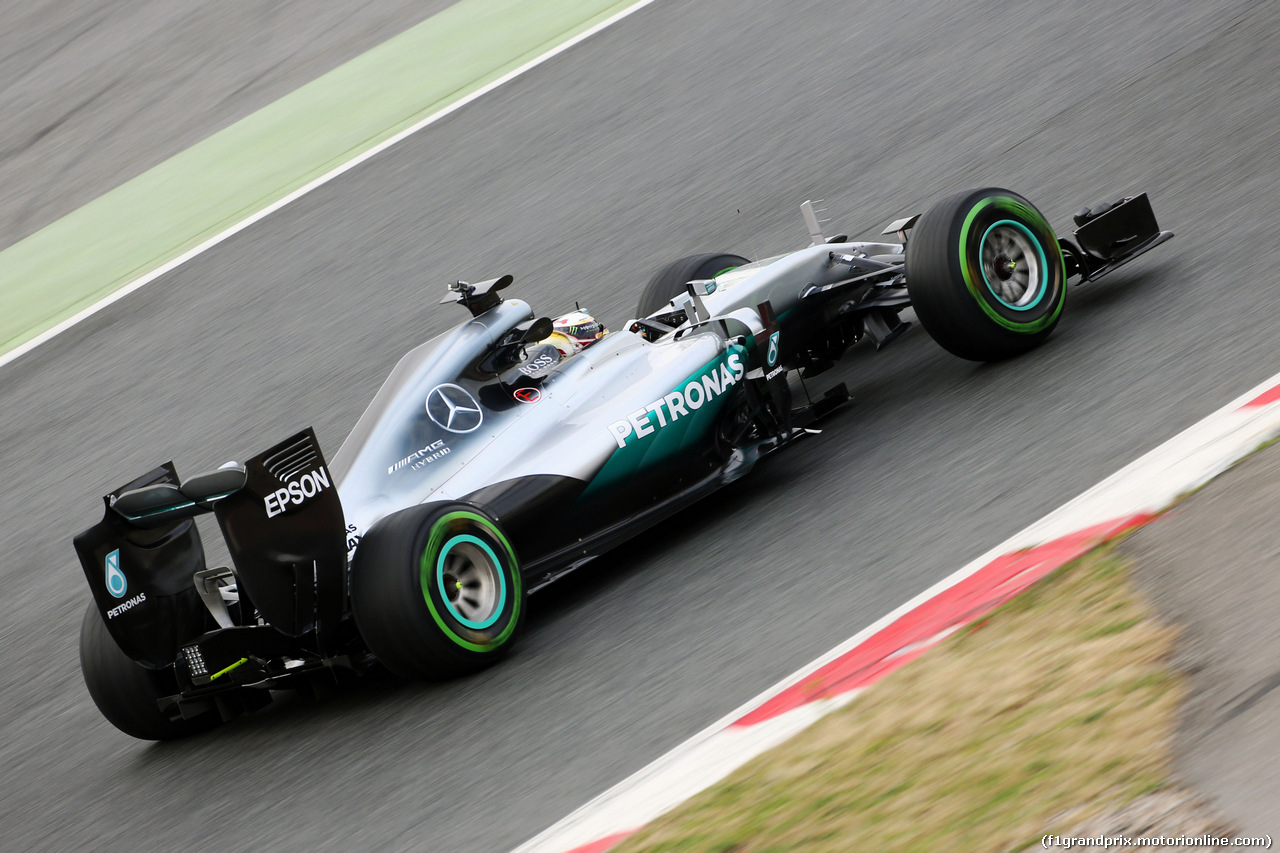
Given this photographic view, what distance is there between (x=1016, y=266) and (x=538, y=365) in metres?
2.30

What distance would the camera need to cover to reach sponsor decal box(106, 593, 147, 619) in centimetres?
520

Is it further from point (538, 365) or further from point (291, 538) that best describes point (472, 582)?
point (538, 365)

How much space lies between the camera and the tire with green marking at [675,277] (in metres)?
7.73

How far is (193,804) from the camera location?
5.10 metres

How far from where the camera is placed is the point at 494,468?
5.77m

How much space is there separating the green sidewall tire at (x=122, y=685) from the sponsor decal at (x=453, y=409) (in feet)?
4.71

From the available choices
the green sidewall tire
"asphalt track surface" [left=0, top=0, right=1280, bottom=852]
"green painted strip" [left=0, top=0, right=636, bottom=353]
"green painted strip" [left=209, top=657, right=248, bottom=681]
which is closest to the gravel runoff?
"asphalt track surface" [left=0, top=0, right=1280, bottom=852]

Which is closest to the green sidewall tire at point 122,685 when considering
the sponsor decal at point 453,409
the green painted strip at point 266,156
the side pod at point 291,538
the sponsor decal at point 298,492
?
the side pod at point 291,538

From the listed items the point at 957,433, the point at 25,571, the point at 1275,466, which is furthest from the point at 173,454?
the point at 1275,466

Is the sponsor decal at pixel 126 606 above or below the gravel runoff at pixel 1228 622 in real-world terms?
above

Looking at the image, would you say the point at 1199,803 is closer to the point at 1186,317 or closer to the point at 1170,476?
the point at 1170,476

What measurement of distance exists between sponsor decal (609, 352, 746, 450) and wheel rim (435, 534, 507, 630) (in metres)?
0.89

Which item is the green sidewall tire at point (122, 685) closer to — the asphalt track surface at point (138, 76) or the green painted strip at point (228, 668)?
the green painted strip at point (228, 668)

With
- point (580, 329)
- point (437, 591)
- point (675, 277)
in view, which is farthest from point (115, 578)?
point (675, 277)
